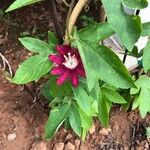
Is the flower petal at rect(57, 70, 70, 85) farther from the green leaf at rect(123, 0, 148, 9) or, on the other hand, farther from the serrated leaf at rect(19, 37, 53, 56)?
the green leaf at rect(123, 0, 148, 9)

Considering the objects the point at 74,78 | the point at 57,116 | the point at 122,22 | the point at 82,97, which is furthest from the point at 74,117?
the point at 122,22

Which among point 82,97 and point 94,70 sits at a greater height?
point 94,70

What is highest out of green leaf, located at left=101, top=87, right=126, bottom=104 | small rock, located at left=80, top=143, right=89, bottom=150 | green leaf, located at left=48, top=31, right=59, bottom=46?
green leaf, located at left=48, top=31, right=59, bottom=46

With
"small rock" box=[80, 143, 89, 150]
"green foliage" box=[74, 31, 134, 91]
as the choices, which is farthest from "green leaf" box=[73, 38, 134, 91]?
"small rock" box=[80, 143, 89, 150]

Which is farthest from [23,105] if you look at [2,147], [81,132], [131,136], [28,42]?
[28,42]

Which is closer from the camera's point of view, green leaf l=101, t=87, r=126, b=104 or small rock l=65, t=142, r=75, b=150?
green leaf l=101, t=87, r=126, b=104

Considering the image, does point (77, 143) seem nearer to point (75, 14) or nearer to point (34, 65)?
point (34, 65)
